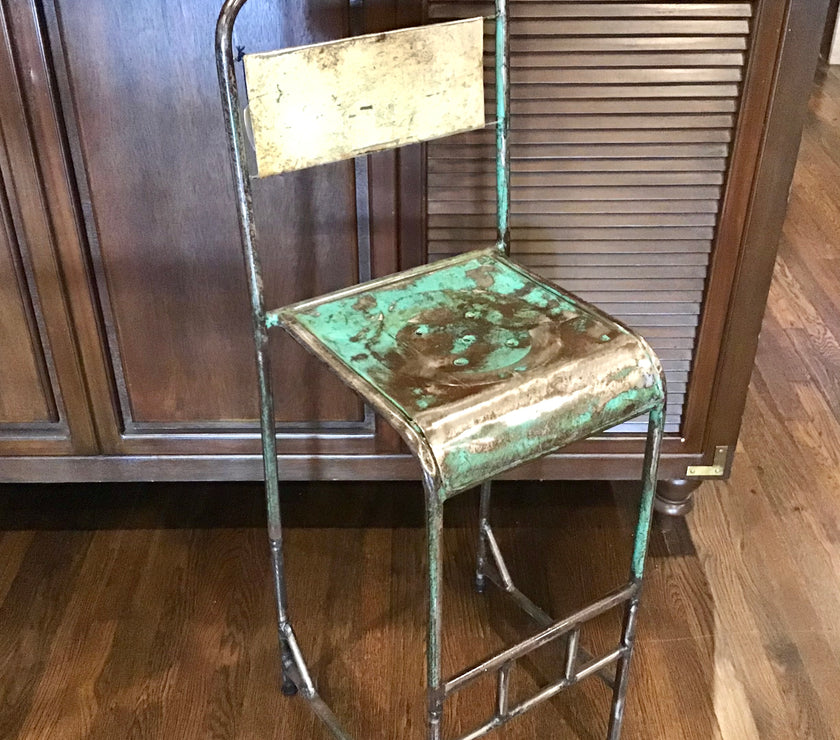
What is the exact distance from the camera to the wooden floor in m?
1.25

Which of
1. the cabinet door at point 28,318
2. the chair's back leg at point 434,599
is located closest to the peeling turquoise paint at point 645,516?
the chair's back leg at point 434,599

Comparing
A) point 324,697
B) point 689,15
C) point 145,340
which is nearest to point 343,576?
point 324,697

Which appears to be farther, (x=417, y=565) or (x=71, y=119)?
(x=417, y=565)

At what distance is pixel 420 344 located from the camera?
3.08ft

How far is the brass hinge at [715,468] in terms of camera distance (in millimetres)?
1391

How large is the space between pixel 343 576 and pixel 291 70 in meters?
0.82

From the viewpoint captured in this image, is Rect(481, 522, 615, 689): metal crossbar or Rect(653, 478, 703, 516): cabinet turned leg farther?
Rect(653, 478, 703, 516): cabinet turned leg

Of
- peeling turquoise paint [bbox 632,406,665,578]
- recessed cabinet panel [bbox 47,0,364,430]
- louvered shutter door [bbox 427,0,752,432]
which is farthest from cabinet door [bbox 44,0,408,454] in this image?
A: peeling turquoise paint [bbox 632,406,665,578]

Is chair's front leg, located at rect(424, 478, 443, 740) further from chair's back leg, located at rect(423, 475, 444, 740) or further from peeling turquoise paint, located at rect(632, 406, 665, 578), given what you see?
peeling turquoise paint, located at rect(632, 406, 665, 578)

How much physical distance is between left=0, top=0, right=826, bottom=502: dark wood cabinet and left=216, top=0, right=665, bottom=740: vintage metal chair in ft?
0.49

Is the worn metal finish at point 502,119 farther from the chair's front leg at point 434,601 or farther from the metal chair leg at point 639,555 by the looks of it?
the chair's front leg at point 434,601

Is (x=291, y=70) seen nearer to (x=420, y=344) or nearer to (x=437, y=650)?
(x=420, y=344)

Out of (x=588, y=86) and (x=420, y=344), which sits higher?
(x=588, y=86)

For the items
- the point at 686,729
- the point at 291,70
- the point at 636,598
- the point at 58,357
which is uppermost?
the point at 291,70
